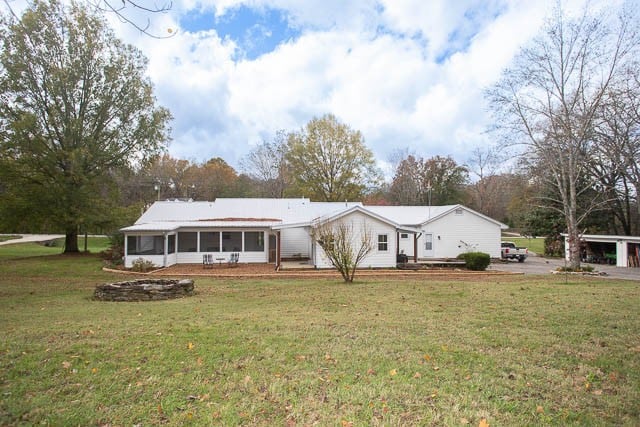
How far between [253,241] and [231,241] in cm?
130

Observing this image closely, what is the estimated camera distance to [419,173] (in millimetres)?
49625

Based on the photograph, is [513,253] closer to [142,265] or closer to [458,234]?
[458,234]

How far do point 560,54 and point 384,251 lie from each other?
13908 millimetres

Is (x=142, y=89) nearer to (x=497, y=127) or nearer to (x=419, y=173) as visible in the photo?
(x=497, y=127)

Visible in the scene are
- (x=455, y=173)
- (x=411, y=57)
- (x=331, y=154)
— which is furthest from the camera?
(x=455, y=173)

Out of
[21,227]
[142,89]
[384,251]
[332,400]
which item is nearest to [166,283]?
[332,400]

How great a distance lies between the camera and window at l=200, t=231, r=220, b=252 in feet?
75.3

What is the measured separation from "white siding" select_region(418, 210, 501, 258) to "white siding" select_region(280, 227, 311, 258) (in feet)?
27.0

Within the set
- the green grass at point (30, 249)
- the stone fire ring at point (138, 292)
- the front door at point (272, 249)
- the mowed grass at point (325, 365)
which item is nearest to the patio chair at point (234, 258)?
the front door at point (272, 249)

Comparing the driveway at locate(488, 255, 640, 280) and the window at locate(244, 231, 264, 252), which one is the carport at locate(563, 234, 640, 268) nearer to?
the driveway at locate(488, 255, 640, 280)

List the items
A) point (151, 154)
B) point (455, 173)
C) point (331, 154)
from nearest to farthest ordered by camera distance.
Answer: point (151, 154), point (331, 154), point (455, 173)

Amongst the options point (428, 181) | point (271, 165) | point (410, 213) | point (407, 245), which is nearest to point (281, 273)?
point (407, 245)

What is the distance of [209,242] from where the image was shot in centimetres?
2300

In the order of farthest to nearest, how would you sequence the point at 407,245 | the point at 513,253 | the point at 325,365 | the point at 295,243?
the point at 513,253, the point at 407,245, the point at 295,243, the point at 325,365
